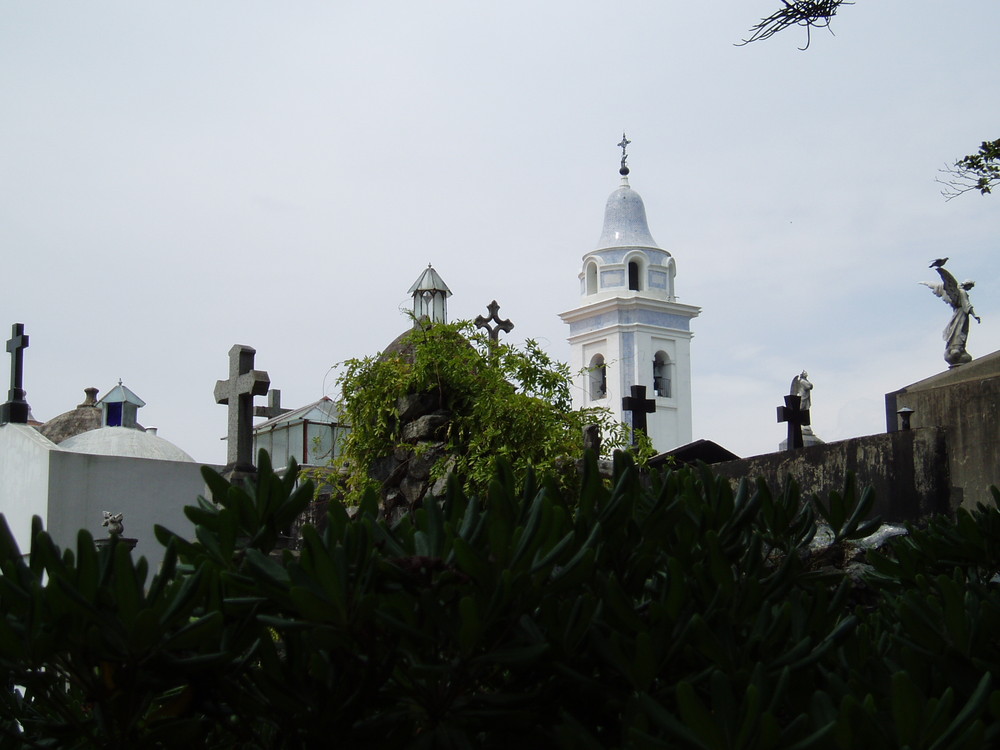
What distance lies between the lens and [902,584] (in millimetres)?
2275

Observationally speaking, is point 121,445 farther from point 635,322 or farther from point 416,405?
point 635,322

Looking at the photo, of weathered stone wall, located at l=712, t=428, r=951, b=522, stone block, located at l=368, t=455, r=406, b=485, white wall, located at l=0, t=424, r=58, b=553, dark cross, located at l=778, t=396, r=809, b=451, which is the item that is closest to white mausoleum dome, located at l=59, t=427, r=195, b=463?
white wall, located at l=0, t=424, r=58, b=553

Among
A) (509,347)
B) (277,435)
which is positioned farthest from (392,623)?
(277,435)

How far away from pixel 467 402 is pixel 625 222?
32.4 metres

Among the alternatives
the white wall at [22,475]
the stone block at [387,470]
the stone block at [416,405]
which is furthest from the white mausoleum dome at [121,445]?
the stone block at [416,405]

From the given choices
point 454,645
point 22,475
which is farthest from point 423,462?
point 454,645

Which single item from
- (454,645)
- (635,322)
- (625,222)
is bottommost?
(454,645)

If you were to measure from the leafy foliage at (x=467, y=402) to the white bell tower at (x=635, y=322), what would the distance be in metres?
28.5

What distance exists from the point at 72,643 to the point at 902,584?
5.36ft

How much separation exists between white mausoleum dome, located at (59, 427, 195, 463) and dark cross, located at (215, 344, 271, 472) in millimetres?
5074

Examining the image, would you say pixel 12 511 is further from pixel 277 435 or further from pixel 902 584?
pixel 902 584

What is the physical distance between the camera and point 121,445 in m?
15.7

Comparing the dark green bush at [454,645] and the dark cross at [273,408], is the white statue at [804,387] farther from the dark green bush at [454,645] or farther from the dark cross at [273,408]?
the dark green bush at [454,645]

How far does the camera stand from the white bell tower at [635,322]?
126 ft
